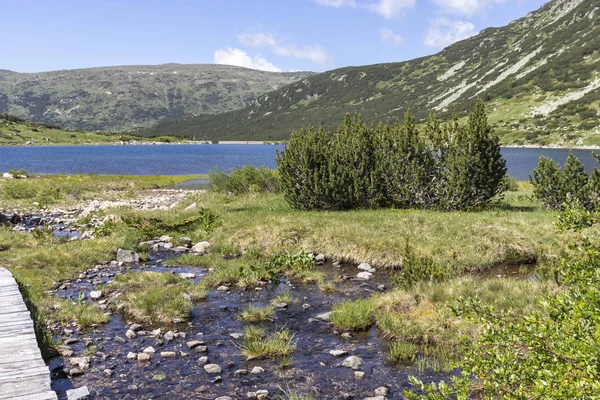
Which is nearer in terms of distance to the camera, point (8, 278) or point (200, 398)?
point (200, 398)

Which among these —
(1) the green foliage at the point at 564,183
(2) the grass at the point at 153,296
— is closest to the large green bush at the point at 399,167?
(1) the green foliage at the point at 564,183

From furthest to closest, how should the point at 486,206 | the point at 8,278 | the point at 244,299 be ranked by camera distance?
the point at 486,206, the point at 244,299, the point at 8,278

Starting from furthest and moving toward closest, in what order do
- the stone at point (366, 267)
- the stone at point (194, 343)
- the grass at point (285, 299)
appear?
the stone at point (366, 267) < the grass at point (285, 299) < the stone at point (194, 343)

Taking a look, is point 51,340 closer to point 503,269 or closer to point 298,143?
point 503,269

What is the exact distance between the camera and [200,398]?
852 cm

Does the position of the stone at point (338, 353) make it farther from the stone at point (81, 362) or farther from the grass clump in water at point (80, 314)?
the grass clump in water at point (80, 314)

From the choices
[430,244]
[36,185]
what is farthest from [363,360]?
[36,185]

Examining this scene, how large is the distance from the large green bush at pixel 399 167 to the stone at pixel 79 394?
704 inches

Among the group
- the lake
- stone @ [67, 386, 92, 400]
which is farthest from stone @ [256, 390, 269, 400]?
the lake

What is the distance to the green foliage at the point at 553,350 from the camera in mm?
3627

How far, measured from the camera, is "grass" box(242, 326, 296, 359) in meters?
10.3

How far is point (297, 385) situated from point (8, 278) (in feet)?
32.6

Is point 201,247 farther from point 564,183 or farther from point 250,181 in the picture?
point 564,183

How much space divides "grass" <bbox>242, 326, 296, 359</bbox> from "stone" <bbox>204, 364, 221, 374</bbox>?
2.81ft
